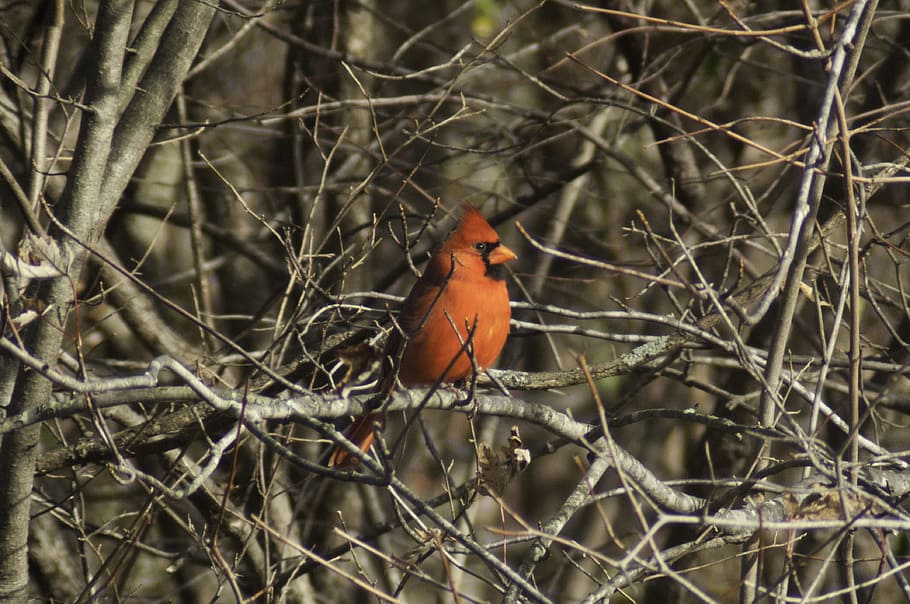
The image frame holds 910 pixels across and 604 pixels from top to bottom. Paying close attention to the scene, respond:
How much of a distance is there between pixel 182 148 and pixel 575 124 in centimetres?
215

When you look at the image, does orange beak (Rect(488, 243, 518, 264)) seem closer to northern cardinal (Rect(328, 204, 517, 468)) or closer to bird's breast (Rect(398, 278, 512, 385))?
northern cardinal (Rect(328, 204, 517, 468))

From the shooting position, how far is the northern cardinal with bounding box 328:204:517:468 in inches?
159

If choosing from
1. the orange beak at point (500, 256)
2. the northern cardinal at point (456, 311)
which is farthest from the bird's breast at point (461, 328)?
the orange beak at point (500, 256)

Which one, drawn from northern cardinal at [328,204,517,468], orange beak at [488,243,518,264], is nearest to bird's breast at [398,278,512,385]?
northern cardinal at [328,204,517,468]

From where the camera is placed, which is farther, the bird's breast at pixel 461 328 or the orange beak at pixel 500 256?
the orange beak at pixel 500 256

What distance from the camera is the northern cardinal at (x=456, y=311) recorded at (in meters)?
4.04

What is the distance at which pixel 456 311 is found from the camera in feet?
13.4

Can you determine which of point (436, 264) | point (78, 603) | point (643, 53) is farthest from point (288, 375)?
point (643, 53)

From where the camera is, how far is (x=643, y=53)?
5.35m

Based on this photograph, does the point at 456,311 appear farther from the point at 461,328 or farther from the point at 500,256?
the point at 500,256

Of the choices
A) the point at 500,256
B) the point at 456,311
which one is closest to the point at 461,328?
the point at 456,311

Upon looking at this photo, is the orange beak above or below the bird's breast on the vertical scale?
above

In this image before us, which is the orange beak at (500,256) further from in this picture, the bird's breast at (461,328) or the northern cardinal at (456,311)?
the bird's breast at (461,328)

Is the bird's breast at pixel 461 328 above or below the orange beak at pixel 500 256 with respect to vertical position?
below
